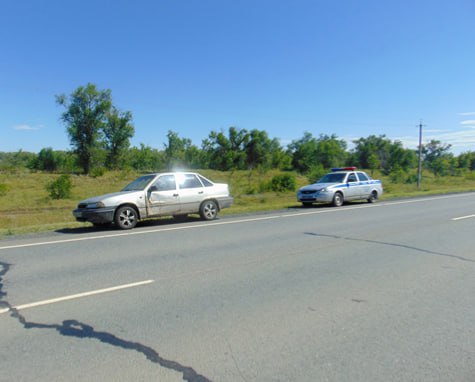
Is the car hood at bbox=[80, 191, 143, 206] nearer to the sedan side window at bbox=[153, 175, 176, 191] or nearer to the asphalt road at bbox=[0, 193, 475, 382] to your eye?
the sedan side window at bbox=[153, 175, 176, 191]

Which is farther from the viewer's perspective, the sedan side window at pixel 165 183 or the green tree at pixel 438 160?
the green tree at pixel 438 160

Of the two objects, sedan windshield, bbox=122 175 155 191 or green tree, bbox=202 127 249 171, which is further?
green tree, bbox=202 127 249 171

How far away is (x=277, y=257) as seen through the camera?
667cm

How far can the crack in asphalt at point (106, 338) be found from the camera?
2863 millimetres

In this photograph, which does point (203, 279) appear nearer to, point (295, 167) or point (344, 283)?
point (344, 283)

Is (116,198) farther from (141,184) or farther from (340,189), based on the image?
(340,189)

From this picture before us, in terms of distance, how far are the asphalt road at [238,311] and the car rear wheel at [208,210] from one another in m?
4.23

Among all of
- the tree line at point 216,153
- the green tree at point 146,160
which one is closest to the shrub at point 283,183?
the tree line at point 216,153

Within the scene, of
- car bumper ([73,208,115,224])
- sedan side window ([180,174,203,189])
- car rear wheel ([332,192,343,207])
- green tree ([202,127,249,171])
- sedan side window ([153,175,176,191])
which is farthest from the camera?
green tree ([202,127,249,171])

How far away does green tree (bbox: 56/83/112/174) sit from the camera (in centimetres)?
6981

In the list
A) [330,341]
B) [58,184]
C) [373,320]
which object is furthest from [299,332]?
[58,184]

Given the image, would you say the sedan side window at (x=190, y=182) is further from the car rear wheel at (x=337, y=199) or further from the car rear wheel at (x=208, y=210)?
the car rear wheel at (x=337, y=199)

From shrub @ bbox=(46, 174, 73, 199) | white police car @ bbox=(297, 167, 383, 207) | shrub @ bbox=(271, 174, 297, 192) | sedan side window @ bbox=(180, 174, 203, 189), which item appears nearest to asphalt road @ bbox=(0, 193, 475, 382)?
sedan side window @ bbox=(180, 174, 203, 189)

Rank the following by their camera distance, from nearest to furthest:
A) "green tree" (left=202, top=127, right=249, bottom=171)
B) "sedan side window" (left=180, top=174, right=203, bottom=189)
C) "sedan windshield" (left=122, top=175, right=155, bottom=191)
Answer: "sedan windshield" (left=122, top=175, right=155, bottom=191)
"sedan side window" (left=180, top=174, right=203, bottom=189)
"green tree" (left=202, top=127, right=249, bottom=171)
